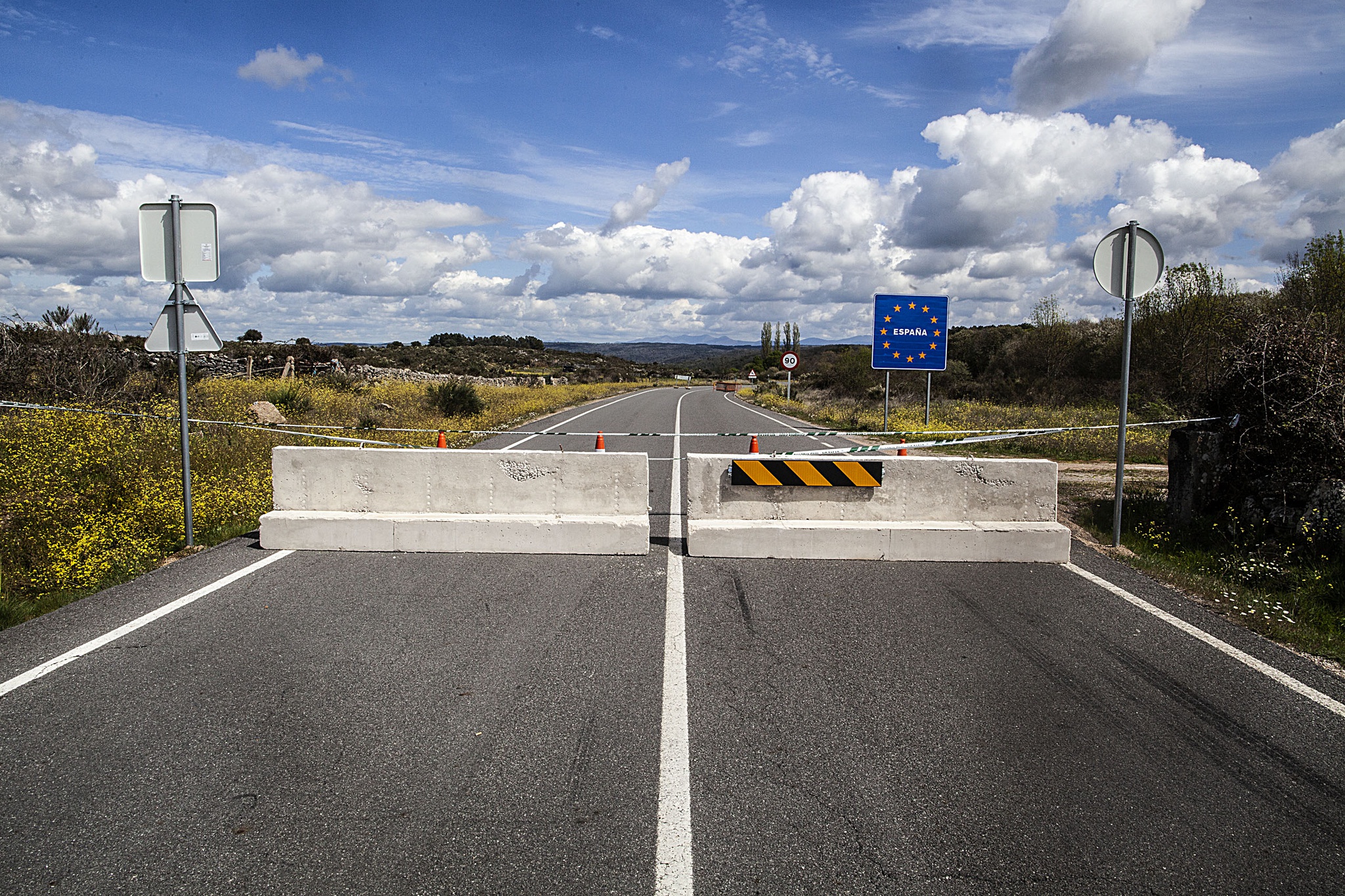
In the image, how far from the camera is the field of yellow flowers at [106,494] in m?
7.08

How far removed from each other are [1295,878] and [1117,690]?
1.75 m

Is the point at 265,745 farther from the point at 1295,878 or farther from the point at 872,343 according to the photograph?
the point at 872,343

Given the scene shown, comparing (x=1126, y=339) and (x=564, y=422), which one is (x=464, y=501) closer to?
(x=1126, y=339)

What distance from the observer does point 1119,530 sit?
860 cm

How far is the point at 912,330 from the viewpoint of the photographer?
70.7ft

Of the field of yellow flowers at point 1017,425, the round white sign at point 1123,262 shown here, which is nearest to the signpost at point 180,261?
the round white sign at point 1123,262

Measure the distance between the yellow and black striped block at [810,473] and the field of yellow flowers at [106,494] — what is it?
Result: 558 centimetres

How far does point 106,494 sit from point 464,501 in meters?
4.96

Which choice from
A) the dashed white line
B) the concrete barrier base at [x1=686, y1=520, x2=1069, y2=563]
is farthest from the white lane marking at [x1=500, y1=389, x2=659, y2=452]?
the dashed white line

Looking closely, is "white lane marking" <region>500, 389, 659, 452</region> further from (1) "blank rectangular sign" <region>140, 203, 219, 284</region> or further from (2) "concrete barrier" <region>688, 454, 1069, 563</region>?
(1) "blank rectangular sign" <region>140, 203, 219, 284</region>

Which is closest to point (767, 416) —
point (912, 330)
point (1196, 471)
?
point (912, 330)

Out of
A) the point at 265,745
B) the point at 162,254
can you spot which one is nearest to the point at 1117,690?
the point at 265,745

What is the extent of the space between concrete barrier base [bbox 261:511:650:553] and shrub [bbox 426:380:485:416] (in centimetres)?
1784

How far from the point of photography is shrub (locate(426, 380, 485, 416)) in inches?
1005
